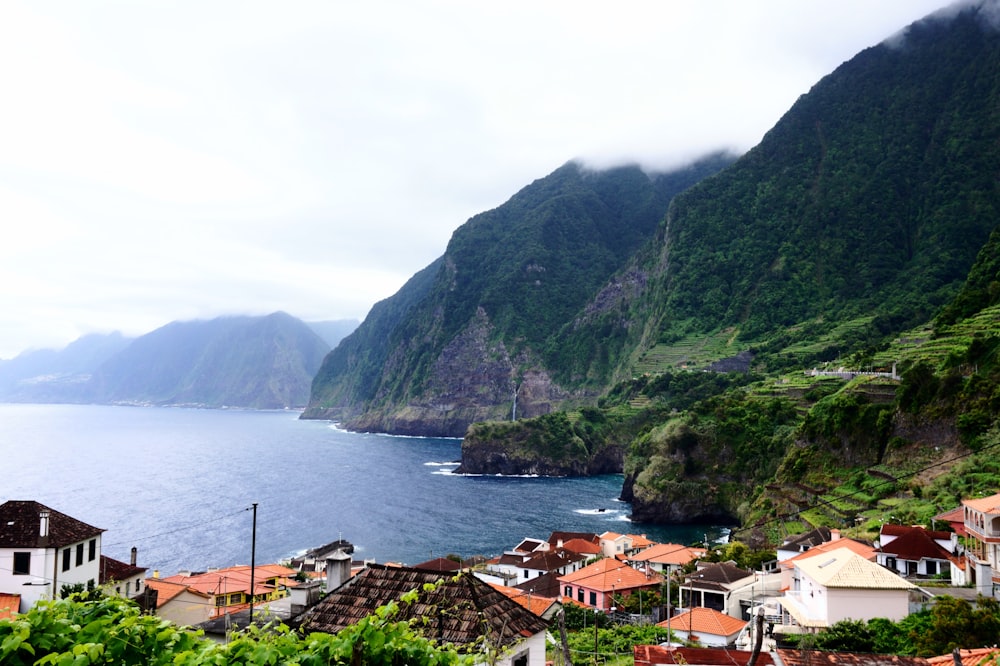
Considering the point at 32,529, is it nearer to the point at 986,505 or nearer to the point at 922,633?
the point at 922,633

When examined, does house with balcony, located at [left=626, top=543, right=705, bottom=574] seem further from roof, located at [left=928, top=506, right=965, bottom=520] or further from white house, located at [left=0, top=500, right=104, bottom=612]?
white house, located at [left=0, top=500, right=104, bottom=612]

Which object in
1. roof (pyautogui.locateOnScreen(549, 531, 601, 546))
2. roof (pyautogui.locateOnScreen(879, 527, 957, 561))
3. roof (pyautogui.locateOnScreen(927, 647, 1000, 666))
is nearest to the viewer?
roof (pyautogui.locateOnScreen(927, 647, 1000, 666))

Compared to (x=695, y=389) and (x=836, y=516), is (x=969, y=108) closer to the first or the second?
(x=695, y=389)

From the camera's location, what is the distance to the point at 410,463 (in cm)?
14038

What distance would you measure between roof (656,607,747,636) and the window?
92.6 feet

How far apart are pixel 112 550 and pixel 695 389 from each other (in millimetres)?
97819

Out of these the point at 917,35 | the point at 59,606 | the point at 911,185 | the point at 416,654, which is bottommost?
the point at 416,654

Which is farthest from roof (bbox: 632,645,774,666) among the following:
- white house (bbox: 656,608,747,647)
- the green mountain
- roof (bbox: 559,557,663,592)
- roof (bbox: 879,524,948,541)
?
the green mountain

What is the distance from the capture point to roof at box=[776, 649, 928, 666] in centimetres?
1545

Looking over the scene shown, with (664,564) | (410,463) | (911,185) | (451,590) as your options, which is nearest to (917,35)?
(911,185)

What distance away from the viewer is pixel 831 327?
140m

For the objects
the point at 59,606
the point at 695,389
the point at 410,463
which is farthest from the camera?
the point at 410,463

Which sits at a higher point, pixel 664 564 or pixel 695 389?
pixel 695 389

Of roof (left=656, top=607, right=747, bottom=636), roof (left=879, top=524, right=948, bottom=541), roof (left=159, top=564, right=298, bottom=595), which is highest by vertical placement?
roof (left=879, top=524, right=948, bottom=541)
